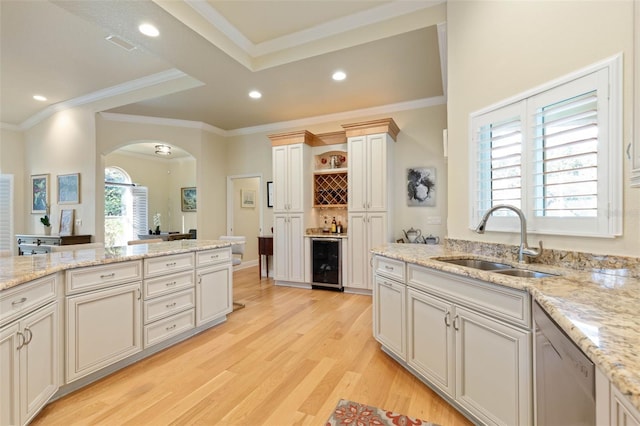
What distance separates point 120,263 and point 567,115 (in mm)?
3201

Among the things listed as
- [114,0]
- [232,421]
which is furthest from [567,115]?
[114,0]

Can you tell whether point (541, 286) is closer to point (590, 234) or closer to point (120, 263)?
point (590, 234)

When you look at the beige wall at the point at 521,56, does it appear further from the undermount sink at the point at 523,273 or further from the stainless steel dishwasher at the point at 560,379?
the stainless steel dishwasher at the point at 560,379

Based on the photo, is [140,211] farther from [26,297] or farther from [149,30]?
[26,297]

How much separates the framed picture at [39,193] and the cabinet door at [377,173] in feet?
18.9

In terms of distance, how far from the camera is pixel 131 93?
14.6ft

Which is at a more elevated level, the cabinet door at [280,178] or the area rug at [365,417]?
the cabinet door at [280,178]

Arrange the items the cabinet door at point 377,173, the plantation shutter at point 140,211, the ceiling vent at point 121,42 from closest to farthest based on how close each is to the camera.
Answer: the ceiling vent at point 121,42
the cabinet door at point 377,173
the plantation shutter at point 140,211

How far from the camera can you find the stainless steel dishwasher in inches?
33.4

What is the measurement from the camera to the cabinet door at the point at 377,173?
435 centimetres

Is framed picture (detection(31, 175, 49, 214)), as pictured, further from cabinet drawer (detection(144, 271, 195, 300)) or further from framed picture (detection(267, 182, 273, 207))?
cabinet drawer (detection(144, 271, 195, 300))

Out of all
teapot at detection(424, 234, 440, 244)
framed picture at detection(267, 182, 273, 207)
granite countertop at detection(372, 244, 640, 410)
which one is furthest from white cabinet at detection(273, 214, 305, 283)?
Result: granite countertop at detection(372, 244, 640, 410)

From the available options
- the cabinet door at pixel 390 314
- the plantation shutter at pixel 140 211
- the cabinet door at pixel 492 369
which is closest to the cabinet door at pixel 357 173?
the cabinet door at pixel 390 314

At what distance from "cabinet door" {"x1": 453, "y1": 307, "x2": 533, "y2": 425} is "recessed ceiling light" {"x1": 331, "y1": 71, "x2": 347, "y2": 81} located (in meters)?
3.03
